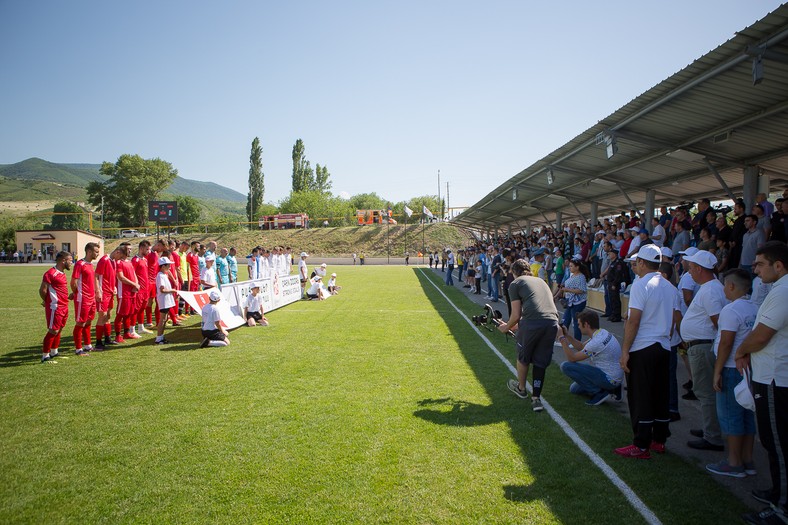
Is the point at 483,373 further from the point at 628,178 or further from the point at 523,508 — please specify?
the point at 628,178

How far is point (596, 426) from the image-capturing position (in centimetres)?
488

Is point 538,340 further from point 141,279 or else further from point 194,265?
point 194,265

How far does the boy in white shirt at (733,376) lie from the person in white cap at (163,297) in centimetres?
961

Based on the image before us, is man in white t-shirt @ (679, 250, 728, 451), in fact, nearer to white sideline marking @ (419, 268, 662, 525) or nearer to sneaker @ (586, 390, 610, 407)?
white sideline marking @ (419, 268, 662, 525)

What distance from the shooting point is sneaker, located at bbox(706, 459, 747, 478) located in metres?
3.77

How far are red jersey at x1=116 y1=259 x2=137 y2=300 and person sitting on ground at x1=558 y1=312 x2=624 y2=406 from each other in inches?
343

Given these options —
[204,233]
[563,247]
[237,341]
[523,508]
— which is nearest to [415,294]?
[563,247]

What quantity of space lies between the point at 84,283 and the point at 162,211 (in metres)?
26.0

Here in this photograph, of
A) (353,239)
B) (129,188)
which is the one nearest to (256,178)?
(129,188)

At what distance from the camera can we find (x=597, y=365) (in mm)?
5691

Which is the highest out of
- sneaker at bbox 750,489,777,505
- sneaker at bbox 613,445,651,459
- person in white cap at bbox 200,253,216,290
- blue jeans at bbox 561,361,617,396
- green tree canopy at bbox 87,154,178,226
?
green tree canopy at bbox 87,154,178,226

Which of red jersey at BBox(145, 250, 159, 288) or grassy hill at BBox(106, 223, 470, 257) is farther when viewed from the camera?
grassy hill at BBox(106, 223, 470, 257)

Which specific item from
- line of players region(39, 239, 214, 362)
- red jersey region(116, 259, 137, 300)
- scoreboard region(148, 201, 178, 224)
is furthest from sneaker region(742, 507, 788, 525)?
scoreboard region(148, 201, 178, 224)

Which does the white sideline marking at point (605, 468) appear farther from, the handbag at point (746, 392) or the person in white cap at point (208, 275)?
the person in white cap at point (208, 275)
